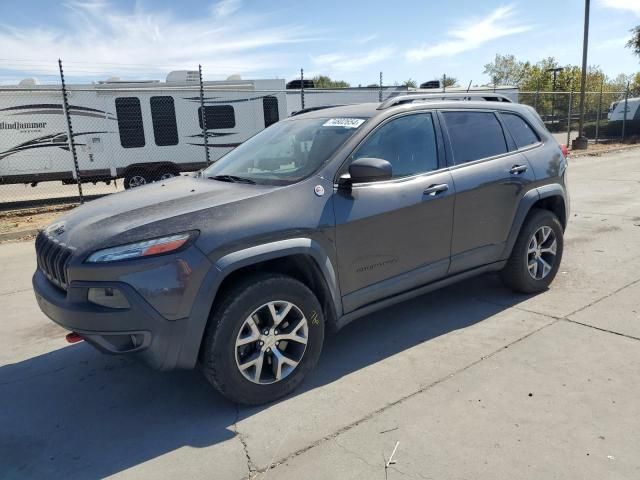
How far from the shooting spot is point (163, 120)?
13680mm

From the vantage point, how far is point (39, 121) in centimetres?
1273

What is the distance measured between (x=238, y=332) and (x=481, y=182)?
2375mm

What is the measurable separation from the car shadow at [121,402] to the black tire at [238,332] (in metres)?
0.13

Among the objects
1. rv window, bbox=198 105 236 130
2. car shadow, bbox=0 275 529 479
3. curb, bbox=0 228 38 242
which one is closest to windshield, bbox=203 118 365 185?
car shadow, bbox=0 275 529 479

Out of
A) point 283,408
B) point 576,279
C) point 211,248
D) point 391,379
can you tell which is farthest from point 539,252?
point 211,248

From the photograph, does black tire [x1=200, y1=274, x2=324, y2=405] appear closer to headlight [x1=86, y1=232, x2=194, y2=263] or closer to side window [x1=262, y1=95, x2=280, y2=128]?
headlight [x1=86, y1=232, x2=194, y2=263]

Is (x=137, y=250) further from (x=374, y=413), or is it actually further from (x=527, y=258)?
(x=527, y=258)

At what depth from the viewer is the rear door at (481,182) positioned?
4094 millimetres

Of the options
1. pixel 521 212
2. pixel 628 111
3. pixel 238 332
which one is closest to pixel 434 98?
pixel 521 212

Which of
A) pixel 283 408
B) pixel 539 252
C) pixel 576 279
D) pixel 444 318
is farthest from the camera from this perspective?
pixel 576 279

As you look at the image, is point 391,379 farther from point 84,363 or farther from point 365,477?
point 84,363

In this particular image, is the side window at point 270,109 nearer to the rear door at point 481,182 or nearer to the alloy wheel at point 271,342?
the rear door at point 481,182

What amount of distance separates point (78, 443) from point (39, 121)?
12009 mm

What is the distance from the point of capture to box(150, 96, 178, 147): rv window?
13.6 metres
